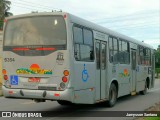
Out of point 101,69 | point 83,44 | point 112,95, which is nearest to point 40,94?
point 83,44

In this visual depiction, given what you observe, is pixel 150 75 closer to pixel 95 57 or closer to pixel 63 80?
Answer: pixel 95 57

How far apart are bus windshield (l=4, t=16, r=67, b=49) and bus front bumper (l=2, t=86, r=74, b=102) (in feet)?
4.71

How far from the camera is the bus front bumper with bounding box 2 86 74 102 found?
10258mm

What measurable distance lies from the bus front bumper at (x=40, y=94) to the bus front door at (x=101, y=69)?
93.1 inches

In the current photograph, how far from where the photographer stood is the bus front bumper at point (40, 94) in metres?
10.3

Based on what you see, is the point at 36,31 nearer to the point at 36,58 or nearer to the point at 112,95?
the point at 36,58

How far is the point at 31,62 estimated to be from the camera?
428 inches

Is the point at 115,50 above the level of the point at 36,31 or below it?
below

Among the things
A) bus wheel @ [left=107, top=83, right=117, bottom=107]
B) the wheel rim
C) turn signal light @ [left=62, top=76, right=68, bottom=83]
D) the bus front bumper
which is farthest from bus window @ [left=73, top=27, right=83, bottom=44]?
the wheel rim

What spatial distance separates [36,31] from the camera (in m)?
11.0

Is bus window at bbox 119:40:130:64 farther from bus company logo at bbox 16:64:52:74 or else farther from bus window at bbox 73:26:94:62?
bus company logo at bbox 16:64:52:74

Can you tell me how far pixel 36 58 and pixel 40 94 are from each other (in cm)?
112

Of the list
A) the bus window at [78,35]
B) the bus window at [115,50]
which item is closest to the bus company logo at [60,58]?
the bus window at [78,35]

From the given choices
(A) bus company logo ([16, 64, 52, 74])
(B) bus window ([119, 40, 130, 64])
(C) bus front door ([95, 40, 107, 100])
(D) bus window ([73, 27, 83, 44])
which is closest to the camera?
(A) bus company logo ([16, 64, 52, 74])
